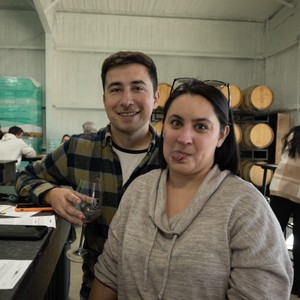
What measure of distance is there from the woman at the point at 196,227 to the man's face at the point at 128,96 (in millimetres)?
295

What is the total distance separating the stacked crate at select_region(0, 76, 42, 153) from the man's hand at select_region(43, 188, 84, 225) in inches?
227

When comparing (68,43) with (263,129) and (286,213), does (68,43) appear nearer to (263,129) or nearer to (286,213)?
(263,129)

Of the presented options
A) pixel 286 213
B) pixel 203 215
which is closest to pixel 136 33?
pixel 286 213

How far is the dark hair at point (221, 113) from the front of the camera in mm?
1072

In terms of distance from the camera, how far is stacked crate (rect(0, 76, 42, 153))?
647 cm

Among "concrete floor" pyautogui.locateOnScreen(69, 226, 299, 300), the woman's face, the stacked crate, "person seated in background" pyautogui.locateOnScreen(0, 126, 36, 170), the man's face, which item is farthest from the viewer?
the stacked crate

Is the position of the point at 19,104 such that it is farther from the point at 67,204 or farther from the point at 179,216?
the point at 179,216

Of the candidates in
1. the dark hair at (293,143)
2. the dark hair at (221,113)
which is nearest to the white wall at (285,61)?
the dark hair at (293,143)

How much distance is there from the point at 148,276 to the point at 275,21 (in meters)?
7.94

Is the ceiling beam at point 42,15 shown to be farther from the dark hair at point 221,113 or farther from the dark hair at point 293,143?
the dark hair at point 221,113

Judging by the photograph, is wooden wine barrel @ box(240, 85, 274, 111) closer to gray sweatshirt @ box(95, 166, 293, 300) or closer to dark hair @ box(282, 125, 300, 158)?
dark hair @ box(282, 125, 300, 158)

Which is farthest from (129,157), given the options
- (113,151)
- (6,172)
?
(6,172)

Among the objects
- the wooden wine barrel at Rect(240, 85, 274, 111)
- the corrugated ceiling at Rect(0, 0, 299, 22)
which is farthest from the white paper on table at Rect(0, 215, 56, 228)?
the corrugated ceiling at Rect(0, 0, 299, 22)

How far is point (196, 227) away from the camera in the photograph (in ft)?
3.22
